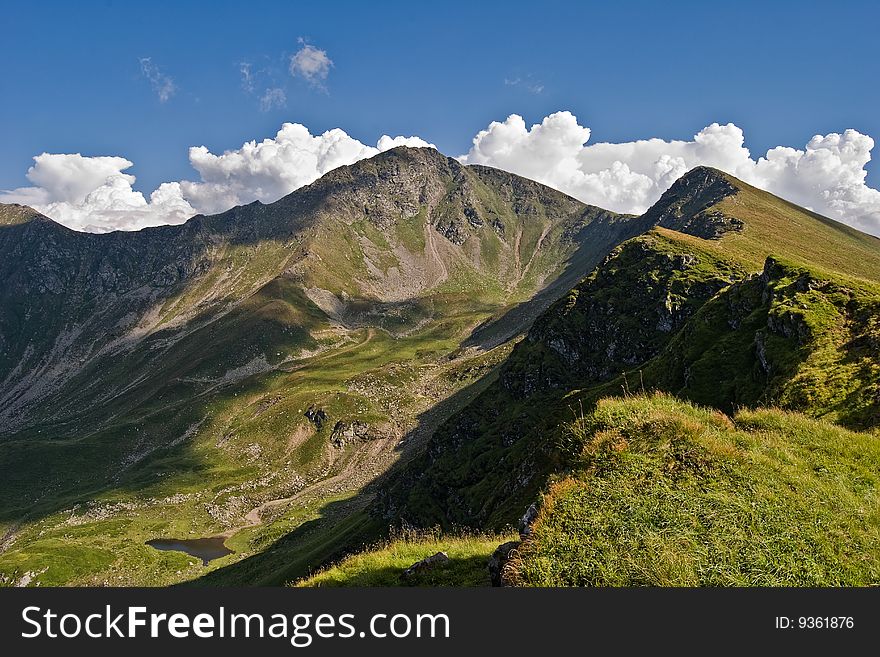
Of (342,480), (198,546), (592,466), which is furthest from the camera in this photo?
Result: (342,480)

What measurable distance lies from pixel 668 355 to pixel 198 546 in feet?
447

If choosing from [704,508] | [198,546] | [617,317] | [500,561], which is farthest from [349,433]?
[704,508]

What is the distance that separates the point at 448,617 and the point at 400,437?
578ft

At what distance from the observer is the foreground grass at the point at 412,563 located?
605 inches

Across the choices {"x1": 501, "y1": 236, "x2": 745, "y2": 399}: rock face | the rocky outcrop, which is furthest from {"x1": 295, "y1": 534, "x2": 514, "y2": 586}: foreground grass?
{"x1": 501, "y1": 236, "x2": 745, "y2": 399}: rock face

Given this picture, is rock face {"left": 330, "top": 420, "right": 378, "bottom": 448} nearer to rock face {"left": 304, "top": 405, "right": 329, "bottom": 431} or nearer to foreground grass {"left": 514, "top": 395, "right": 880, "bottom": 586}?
rock face {"left": 304, "top": 405, "right": 329, "bottom": 431}

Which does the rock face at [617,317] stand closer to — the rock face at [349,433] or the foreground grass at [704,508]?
the rock face at [349,433]

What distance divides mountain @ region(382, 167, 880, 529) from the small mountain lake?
5849 centimetres

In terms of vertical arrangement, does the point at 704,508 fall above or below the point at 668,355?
below

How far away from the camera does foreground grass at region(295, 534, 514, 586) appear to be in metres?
15.4

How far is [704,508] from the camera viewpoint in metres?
13.6

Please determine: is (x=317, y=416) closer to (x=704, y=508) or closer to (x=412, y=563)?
(x=412, y=563)

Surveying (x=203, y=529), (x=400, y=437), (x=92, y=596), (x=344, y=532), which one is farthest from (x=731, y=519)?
(x=400, y=437)

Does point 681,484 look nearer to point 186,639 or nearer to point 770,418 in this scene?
point 770,418
